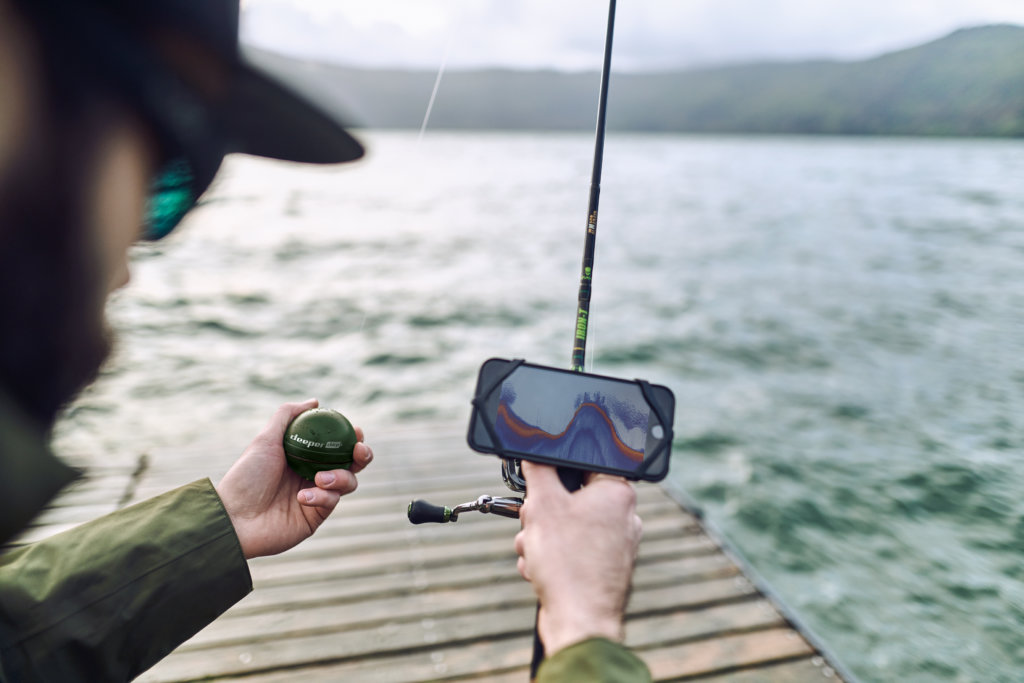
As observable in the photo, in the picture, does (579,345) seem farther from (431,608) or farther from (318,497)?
(431,608)

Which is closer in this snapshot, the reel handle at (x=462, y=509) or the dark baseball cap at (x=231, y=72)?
the dark baseball cap at (x=231, y=72)

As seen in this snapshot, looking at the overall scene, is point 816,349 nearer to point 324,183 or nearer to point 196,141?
point 196,141

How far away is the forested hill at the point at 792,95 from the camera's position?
1.71 m

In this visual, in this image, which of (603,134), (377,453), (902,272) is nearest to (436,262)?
(902,272)

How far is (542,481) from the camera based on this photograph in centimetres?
121

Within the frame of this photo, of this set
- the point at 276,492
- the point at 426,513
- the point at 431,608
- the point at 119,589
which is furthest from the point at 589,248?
the point at 431,608

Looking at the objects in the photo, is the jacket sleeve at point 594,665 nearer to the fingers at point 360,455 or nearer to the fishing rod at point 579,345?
the fishing rod at point 579,345

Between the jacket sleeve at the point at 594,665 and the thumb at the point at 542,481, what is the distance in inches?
10.2

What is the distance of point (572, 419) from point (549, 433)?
0.06m

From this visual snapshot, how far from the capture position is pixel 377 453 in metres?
4.84

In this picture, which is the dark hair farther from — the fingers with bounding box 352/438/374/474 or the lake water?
the fingers with bounding box 352/438/374/474

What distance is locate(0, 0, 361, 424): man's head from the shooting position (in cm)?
93

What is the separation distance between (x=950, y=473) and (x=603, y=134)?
744cm

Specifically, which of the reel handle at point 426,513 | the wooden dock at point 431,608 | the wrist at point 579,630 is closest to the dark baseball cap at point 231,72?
the reel handle at point 426,513
